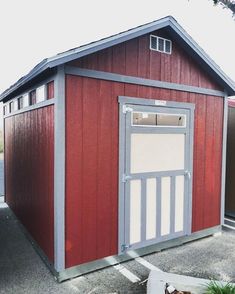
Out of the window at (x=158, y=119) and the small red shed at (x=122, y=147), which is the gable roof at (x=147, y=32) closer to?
the small red shed at (x=122, y=147)

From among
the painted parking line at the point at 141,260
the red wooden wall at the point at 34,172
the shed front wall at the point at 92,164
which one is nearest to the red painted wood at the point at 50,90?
the red wooden wall at the point at 34,172

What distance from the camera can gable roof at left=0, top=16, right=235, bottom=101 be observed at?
10.7 feet

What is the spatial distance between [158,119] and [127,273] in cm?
222

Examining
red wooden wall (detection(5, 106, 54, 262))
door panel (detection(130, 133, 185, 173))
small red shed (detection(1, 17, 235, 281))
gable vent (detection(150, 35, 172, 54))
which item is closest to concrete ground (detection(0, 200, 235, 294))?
small red shed (detection(1, 17, 235, 281))

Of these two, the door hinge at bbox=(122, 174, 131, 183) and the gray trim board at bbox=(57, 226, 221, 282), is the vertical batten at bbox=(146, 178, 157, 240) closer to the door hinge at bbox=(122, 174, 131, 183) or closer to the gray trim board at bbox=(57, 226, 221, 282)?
the gray trim board at bbox=(57, 226, 221, 282)

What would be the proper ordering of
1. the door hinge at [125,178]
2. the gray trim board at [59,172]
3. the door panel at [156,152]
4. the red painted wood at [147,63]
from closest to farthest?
the gray trim board at [59,172] → the red painted wood at [147,63] → the door hinge at [125,178] → the door panel at [156,152]

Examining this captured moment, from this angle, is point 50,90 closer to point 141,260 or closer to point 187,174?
point 187,174

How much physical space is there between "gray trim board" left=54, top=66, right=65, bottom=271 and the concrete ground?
0.34 metres

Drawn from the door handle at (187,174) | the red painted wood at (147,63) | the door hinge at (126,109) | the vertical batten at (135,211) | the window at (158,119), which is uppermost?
the red painted wood at (147,63)

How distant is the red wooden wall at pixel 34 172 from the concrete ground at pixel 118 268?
0.29 m

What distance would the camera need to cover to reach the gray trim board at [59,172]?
3363 millimetres

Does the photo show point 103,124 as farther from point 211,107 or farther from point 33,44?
point 33,44

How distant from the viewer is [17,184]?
231 inches

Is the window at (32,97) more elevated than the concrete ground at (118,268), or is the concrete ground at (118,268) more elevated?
the window at (32,97)
